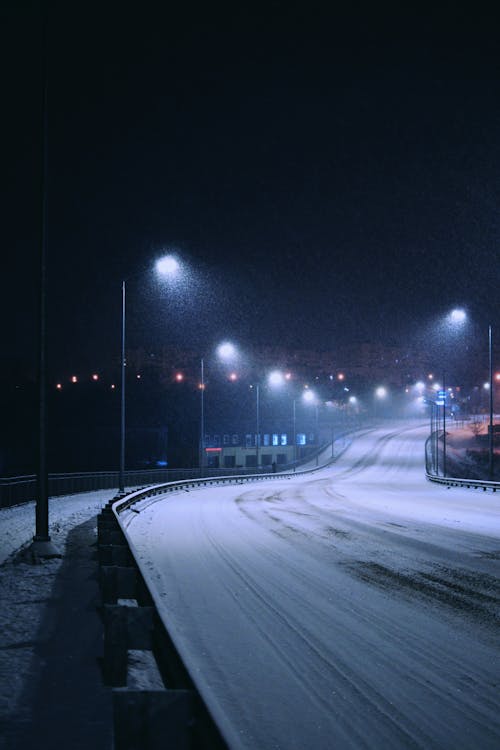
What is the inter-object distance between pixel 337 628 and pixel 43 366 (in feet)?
26.7

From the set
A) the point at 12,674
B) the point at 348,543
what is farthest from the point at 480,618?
the point at 348,543

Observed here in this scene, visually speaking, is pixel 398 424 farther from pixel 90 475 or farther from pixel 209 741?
pixel 209 741

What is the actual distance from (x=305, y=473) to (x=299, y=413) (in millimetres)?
43882

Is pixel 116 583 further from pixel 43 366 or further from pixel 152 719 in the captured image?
pixel 43 366

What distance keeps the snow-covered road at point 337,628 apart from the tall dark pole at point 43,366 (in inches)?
84.6

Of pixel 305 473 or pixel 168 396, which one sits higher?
pixel 168 396

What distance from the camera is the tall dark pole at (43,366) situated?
13102 millimetres

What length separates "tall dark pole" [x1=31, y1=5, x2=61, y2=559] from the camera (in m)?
13.1

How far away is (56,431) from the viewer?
8806cm

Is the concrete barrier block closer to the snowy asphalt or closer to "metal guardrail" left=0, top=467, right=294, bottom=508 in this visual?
the snowy asphalt

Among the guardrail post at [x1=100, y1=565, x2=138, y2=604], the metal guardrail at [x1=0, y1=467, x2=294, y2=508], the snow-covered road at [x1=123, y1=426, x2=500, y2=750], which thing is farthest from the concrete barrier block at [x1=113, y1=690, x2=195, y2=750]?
the metal guardrail at [x1=0, y1=467, x2=294, y2=508]

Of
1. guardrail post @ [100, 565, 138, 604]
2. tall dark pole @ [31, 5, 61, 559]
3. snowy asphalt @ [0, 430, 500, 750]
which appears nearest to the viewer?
snowy asphalt @ [0, 430, 500, 750]

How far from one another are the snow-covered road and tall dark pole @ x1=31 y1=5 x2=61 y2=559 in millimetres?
2148

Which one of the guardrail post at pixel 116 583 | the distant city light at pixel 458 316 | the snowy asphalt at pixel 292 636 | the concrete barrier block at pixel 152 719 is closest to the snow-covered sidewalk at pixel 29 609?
the snowy asphalt at pixel 292 636
